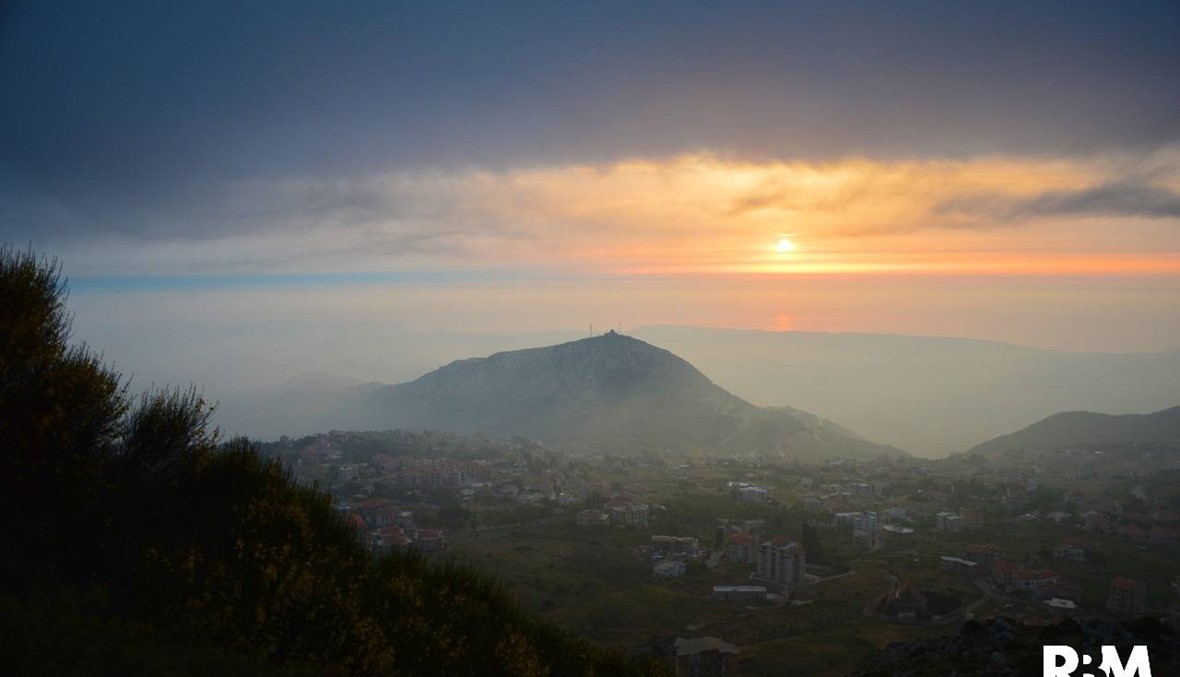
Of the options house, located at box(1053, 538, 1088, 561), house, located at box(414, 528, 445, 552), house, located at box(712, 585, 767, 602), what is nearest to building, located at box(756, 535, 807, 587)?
house, located at box(712, 585, 767, 602)

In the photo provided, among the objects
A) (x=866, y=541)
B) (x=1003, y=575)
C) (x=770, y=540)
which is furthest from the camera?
(x=866, y=541)

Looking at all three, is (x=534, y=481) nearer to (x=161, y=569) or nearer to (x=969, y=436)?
(x=161, y=569)

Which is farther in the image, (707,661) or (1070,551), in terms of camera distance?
(1070,551)

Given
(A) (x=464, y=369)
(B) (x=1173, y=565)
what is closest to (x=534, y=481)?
(B) (x=1173, y=565)

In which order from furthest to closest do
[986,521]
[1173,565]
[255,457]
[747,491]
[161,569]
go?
[747,491]
[986,521]
[1173,565]
[255,457]
[161,569]

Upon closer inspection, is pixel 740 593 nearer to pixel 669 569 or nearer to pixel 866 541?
pixel 669 569

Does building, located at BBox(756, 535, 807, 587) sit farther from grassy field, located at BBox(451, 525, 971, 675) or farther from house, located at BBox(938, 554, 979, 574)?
house, located at BBox(938, 554, 979, 574)

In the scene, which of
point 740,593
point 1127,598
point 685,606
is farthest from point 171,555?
point 1127,598
